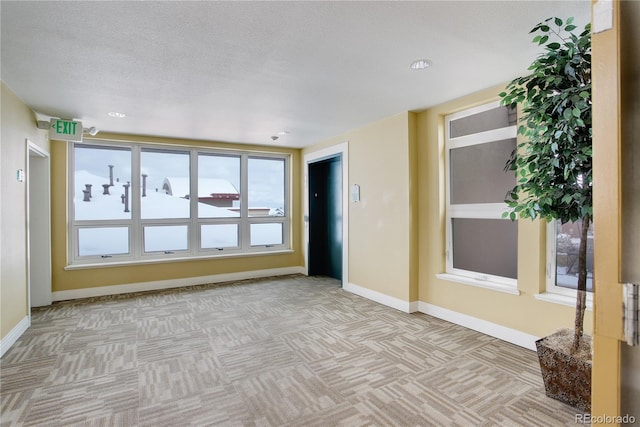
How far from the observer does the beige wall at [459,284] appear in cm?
312

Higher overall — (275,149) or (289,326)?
(275,149)

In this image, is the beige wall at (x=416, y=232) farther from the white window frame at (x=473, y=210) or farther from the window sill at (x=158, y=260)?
the window sill at (x=158, y=260)

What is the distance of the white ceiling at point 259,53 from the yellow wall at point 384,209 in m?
0.51

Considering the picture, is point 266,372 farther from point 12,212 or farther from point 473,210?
point 12,212

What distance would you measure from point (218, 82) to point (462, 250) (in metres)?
3.33

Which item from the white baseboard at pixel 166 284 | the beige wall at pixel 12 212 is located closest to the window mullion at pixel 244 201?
the white baseboard at pixel 166 284

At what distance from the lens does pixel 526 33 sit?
93.5 inches

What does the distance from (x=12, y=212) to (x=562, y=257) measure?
5564mm

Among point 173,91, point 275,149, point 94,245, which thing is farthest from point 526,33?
point 94,245

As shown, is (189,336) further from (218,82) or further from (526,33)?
(526,33)

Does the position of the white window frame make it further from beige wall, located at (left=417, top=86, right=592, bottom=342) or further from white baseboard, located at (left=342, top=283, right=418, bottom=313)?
white baseboard, located at (left=342, top=283, right=418, bottom=313)

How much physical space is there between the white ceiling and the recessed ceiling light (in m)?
0.06

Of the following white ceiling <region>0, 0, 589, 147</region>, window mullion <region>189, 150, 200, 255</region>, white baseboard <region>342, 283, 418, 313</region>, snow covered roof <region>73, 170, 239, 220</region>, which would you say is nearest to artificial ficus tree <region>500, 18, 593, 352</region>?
white ceiling <region>0, 0, 589, 147</region>

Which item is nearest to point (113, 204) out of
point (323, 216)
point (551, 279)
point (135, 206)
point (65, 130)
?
point (135, 206)
